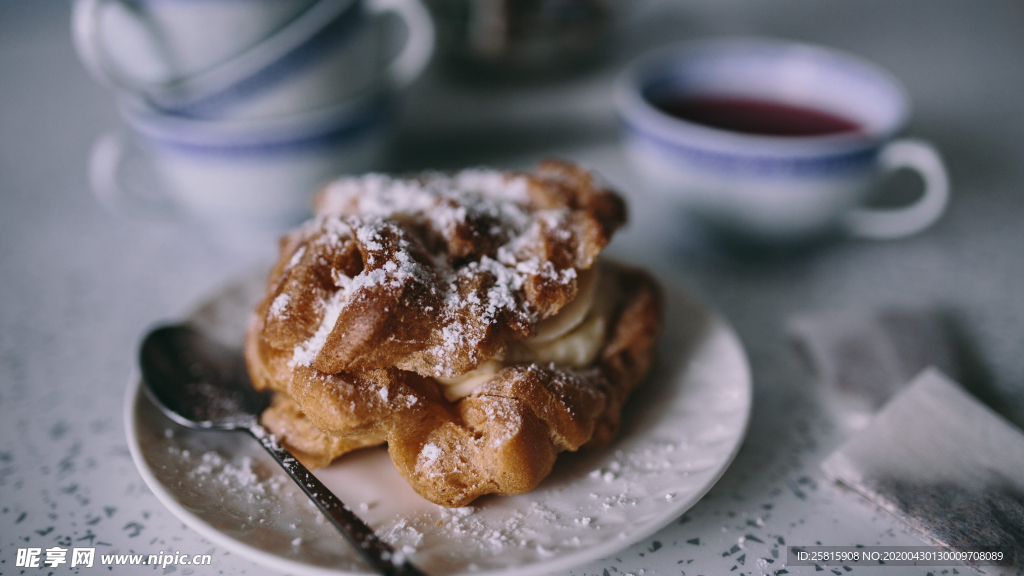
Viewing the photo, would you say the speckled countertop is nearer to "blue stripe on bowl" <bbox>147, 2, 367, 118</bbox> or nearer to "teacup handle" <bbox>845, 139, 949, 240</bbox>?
"teacup handle" <bbox>845, 139, 949, 240</bbox>

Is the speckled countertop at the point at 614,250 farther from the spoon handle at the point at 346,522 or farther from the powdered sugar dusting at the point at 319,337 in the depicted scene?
the powdered sugar dusting at the point at 319,337

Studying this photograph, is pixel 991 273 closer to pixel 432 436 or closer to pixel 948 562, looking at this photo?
pixel 948 562

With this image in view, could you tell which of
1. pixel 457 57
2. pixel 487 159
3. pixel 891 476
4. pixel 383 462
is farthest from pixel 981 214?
pixel 383 462

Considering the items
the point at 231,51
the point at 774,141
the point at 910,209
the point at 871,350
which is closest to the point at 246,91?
the point at 231,51

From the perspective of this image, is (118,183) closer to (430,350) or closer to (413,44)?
(413,44)

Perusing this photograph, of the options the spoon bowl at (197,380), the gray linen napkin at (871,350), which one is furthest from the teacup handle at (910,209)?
the spoon bowl at (197,380)

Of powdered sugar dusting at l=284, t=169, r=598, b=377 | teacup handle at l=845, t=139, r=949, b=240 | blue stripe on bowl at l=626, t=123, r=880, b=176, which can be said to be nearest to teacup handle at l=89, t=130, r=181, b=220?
powdered sugar dusting at l=284, t=169, r=598, b=377
